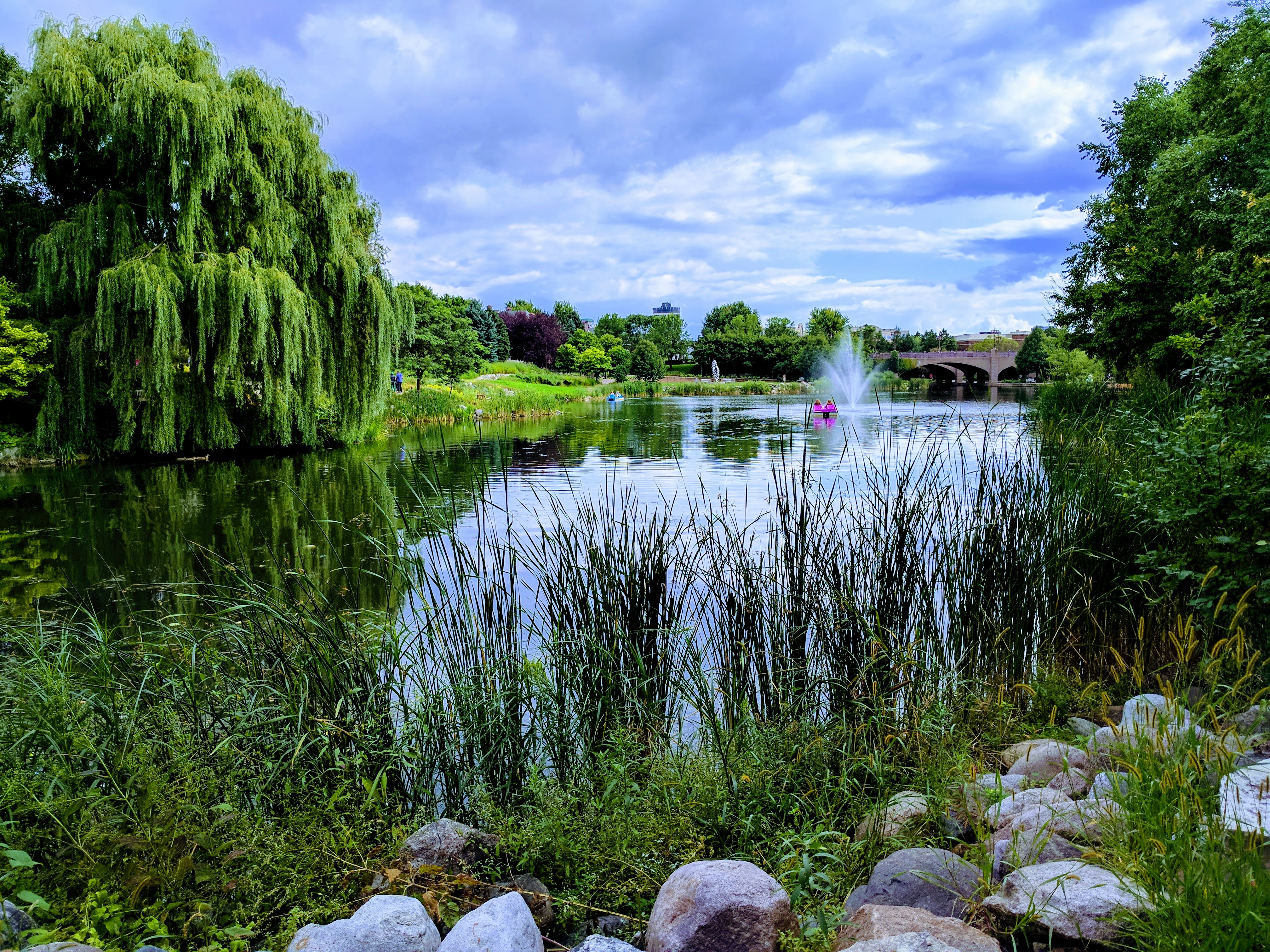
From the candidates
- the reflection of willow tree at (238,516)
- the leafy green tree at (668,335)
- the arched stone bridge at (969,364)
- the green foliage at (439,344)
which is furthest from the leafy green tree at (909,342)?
the reflection of willow tree at (238,516)

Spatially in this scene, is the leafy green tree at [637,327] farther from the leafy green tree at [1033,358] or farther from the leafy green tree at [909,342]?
the leafy green tree at [1033,358]

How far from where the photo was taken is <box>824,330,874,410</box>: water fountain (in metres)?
29.8

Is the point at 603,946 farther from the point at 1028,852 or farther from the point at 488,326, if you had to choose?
the point at 488,326

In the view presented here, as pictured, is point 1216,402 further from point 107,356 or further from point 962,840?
point 107,356

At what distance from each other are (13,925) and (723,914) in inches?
66.2

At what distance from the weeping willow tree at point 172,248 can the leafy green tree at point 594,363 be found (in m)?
47.6

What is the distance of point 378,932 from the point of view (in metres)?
1.83

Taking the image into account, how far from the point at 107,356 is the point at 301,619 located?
13.3 metres

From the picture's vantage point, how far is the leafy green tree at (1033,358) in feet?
156

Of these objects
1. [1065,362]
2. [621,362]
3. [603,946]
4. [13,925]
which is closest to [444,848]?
[603,946]

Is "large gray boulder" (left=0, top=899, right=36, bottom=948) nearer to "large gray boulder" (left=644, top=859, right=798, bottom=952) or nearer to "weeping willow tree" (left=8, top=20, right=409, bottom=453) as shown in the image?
"large gray boulder" (left=644, top=859, right=798, bottom=952)

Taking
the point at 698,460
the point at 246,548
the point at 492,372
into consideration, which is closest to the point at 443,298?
the point at 492,372

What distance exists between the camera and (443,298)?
43.3 meters

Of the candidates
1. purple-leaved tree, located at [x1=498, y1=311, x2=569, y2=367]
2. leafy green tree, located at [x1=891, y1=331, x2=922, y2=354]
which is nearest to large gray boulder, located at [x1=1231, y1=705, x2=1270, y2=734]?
purple-leaved tree, located at [x1=498, y1=311, x2=569, y2=367]
